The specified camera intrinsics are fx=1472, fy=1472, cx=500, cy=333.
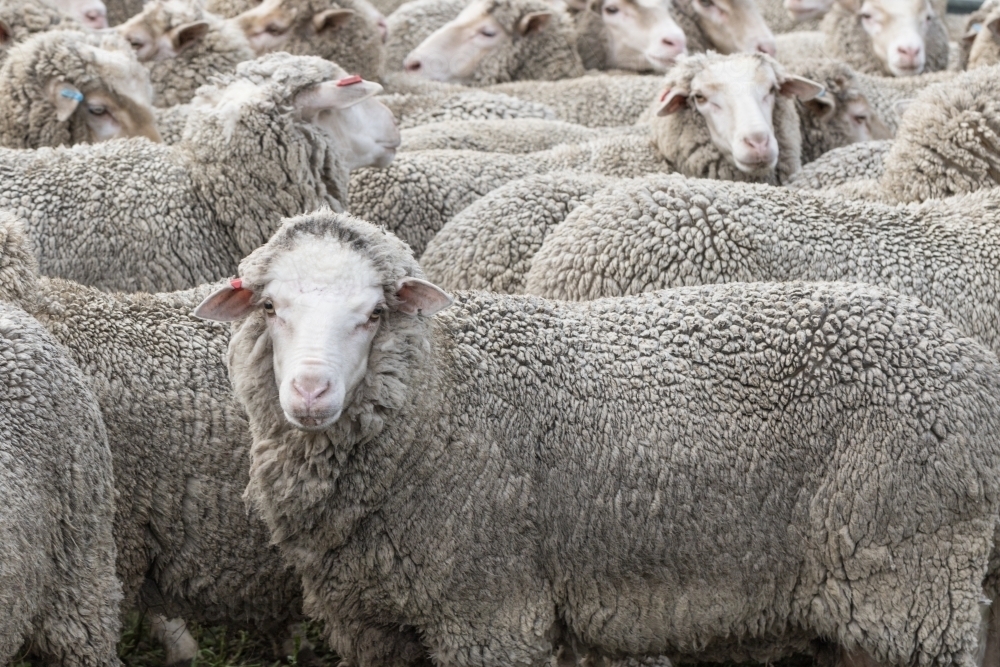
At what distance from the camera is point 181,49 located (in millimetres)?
6906

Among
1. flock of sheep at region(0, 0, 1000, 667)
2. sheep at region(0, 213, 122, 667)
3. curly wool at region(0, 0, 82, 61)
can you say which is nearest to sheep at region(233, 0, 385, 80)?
curly wool at region(0, 0, 82, 61)

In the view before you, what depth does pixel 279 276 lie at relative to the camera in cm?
334

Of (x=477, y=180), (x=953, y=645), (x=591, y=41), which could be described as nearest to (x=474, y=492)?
(x=953, y=645)

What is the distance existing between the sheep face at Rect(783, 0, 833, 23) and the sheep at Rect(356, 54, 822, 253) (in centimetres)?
365

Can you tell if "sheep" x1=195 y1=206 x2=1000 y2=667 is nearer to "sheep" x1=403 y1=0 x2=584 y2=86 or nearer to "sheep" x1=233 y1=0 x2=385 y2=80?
"sheep" x1=233 y1=0 x2=385 y2=80

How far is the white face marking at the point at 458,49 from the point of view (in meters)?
8.32

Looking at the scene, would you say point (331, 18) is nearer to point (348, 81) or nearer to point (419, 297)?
point (348, 81)

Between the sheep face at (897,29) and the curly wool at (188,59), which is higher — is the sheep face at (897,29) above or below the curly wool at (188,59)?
below

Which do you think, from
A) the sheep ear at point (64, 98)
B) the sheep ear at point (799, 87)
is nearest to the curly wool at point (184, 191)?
the sheep ear at point (64, 98)

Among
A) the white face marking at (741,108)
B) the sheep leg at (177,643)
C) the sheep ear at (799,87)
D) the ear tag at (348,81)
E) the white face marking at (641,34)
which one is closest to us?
the sheep leg at (177,643)

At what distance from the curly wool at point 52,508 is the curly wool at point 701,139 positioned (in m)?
2.98

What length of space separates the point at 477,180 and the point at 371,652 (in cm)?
256

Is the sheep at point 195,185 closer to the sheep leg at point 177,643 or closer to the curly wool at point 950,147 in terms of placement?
the sheep leg at point 177,643

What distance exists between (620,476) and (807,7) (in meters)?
6.68
